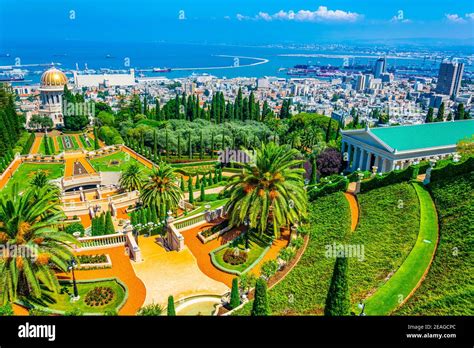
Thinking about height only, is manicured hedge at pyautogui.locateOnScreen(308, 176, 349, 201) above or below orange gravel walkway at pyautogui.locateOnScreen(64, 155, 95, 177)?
above

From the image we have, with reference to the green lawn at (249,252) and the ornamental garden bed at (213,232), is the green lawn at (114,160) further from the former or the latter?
the green lawn at (249,252)

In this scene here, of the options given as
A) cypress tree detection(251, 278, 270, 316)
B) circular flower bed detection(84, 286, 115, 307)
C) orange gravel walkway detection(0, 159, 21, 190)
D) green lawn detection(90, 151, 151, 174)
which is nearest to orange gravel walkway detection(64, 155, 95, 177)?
green lawn detection(90, 151, 151, 174)

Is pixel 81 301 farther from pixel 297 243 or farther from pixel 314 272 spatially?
pixel 297 243

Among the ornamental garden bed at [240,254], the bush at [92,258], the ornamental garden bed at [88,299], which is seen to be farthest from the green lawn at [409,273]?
the bush at [92,258]

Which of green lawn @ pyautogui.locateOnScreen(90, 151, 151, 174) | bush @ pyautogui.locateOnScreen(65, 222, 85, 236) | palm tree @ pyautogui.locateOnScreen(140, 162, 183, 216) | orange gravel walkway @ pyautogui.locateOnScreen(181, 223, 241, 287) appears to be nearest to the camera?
orange gravel walkway @ pyautogui.locateOnScreen(181, 223, 241, 287)

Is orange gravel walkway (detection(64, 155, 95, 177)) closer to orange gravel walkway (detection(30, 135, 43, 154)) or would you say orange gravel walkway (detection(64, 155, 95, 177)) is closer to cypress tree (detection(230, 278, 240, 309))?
orange gravel walkway (detection(30, 135, 43, 154))

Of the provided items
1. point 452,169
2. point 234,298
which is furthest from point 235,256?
point 452,169
